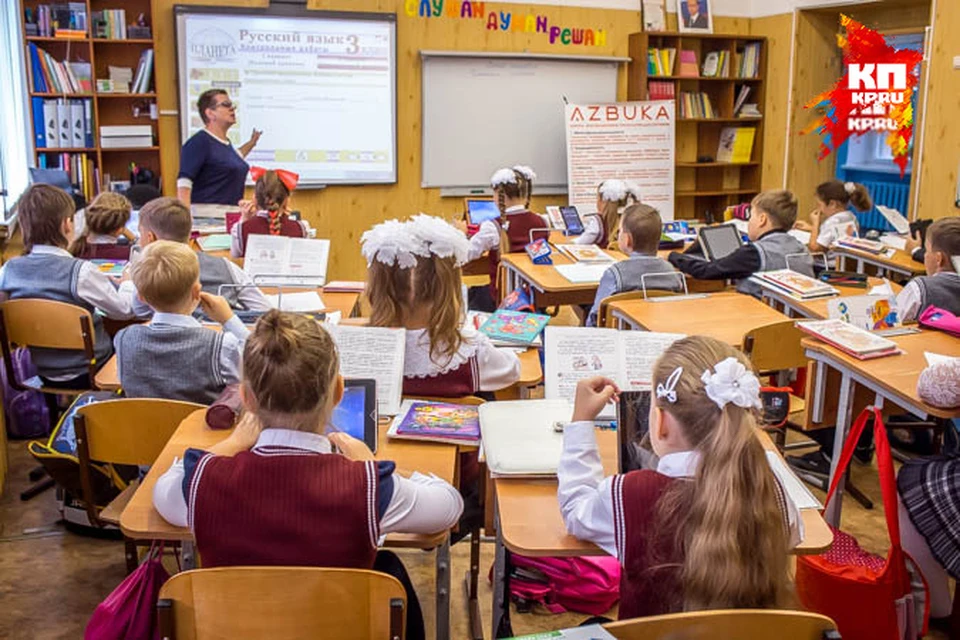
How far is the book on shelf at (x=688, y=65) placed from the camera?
7.55 meters

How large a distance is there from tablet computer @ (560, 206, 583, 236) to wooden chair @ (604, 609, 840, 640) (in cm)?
441

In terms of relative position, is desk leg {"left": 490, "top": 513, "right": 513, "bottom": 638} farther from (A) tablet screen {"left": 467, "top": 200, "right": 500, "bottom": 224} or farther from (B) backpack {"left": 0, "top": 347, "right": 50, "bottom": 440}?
(A) tablet screen {"left": 467, "top": 200, "right": 500, "bottom": 224}

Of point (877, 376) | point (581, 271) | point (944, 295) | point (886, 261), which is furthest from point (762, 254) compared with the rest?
point (877, 376)

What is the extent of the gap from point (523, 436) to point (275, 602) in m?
0.83

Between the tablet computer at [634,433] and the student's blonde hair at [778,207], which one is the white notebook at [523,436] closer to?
the tablet computer at [634,433]

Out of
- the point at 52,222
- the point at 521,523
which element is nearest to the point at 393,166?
the point at 52,222

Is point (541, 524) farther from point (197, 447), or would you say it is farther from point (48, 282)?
point (48, 282)

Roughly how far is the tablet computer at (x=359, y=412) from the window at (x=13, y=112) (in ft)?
14.4

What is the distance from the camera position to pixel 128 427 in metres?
2.28

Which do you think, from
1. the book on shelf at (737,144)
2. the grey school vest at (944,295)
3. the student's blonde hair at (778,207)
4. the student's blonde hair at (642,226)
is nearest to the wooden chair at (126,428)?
the student's blonde hair at (642,226)

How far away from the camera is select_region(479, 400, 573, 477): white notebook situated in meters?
1.94

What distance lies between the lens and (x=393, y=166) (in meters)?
7.02

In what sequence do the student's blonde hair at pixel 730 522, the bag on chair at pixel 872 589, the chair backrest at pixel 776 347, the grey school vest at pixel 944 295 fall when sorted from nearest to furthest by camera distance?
the student's blonde hair at pixel 730 522
the bag on chair at pixel 872 589
the chair backrest at pixel 776 347
the grey school vest at pixel 944 295

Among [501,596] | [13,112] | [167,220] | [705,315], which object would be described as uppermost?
[13,112]
